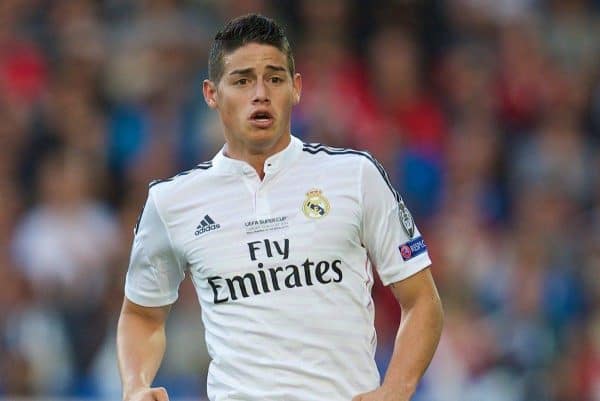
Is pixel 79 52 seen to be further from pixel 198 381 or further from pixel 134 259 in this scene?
pixel 134 259

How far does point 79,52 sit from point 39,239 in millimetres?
2100

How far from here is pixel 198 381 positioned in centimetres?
932

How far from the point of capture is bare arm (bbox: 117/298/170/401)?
5.26 meters

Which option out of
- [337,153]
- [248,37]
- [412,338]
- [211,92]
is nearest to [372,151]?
[211,92]

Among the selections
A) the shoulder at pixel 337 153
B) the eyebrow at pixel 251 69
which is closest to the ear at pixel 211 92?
the eyebrow at pixel 251 69

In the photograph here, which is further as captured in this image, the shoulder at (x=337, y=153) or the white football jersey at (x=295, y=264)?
the shoulder at (x=337, y=153)

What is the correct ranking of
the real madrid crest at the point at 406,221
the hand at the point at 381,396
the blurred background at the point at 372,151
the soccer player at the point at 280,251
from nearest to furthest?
the hand at the point at 381,396
the soccer player at the point at 280,251
the real madrid crest at the point at 406,221
the blurred background at the point at 372,151

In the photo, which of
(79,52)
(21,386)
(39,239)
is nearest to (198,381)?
(21,386)

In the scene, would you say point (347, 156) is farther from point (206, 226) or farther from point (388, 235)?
point (206, 226)

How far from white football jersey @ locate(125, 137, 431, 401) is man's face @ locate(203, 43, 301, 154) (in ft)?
0.40

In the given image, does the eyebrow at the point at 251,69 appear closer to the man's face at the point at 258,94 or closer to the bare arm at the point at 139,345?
the man's face at the point at 258,94

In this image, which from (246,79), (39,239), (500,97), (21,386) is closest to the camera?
(246,79)

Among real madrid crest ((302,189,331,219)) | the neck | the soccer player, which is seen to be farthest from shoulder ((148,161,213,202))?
real madrid crest ((302,189,331,219))

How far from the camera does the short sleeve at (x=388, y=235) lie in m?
5.03
